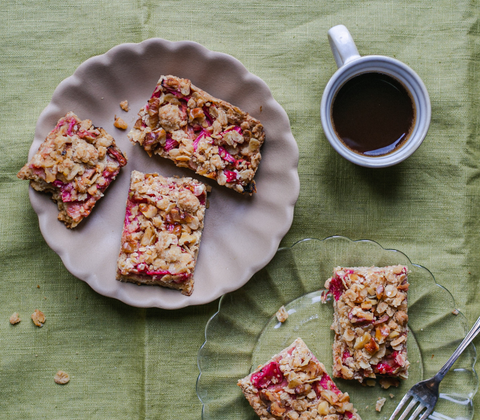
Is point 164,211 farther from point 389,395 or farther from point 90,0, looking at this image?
point 389,395

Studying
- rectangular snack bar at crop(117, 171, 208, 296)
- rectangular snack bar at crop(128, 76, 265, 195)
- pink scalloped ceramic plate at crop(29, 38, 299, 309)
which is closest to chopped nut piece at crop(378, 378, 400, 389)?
pink scalloped ceramic plate at crop(29, 38, 299, 309)

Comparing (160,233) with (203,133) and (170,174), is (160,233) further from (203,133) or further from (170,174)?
(203,133)

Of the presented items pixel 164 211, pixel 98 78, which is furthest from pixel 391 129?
pixel 98 78

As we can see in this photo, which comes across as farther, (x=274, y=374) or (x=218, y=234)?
(x=218, y=234)

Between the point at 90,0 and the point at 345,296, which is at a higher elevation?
the point at 90,0

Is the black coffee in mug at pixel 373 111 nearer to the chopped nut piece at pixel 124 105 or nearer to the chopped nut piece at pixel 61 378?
the chopped nut piece at pixel 124 105

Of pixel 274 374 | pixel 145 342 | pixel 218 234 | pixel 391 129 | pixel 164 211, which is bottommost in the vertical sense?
pixel 145 342

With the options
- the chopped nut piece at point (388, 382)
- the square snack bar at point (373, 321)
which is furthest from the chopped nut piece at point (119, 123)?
the chopped nut piece at point (388, 382)
